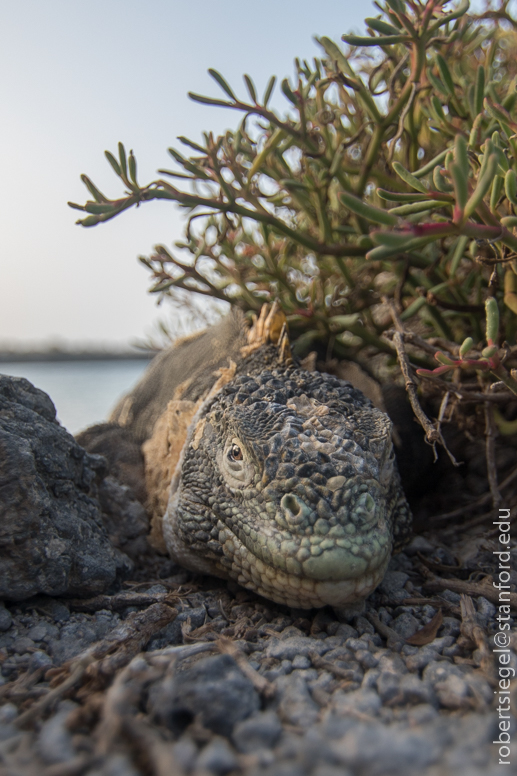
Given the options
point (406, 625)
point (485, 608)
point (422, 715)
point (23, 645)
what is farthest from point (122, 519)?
point (422, 715)

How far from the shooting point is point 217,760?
3.29 feet

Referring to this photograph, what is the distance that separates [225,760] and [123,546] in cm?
182

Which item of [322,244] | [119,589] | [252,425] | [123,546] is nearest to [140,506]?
[123,546]

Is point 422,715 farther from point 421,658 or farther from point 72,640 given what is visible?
point 72,640

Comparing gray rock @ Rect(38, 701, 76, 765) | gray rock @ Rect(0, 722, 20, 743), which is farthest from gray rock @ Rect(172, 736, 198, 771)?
gray rock @ Rect(0, 722, 20, 743)

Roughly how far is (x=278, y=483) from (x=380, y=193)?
3.64 ft

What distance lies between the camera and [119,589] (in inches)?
89.7

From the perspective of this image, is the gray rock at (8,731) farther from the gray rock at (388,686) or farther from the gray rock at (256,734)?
the gray rock at (388,686)

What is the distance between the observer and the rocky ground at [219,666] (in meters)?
1.02

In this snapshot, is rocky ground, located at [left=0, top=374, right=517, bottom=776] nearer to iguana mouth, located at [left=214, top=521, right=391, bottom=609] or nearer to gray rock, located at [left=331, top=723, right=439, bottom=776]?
gray rock, located at [left=331, top=723, right=439, bottom=776]

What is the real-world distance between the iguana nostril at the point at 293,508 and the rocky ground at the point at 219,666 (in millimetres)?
396

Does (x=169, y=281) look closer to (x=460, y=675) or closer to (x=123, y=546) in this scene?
(x=123, y=546)

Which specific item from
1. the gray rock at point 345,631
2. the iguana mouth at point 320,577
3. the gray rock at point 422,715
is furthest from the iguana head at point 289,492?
the gray rock at point 422,715

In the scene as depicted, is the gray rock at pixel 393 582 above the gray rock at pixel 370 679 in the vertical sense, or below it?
below
